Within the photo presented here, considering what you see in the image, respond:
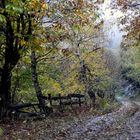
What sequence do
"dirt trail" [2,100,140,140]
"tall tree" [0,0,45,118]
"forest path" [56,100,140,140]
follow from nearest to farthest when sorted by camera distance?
"tall tree" [0,0,45,118], "forest path" [56,100,140,140], "dirt trail" [2,100,140,140]

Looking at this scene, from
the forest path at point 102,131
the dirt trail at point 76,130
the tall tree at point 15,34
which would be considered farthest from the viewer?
the dirt trail at point 76,130

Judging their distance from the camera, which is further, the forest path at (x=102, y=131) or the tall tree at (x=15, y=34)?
the forest path at (x=102, y=131)

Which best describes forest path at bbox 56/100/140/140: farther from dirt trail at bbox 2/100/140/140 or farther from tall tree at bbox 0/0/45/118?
tall tree at bbox 0/0/45/118

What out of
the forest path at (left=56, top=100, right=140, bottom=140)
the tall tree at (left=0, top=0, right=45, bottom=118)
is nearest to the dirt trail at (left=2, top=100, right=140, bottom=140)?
the forest path at (left=56, top=100, right=140, bottom=140)

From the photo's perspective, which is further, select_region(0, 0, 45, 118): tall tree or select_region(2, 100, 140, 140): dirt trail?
select_region(2, 100, 140, 140): dirt trail

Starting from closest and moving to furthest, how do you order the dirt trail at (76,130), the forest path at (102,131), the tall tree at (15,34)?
the tall tree at (15,34) → the forest path at (102,131) → the dirt trail at (76,130)

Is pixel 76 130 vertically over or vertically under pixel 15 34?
under

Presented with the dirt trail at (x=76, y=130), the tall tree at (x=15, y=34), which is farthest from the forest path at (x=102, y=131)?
the tall tree at (x=15, y=34)

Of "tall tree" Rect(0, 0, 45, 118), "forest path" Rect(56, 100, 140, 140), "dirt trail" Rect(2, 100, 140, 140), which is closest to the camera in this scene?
"tall tree" Rect(0, 0, 45, 118)

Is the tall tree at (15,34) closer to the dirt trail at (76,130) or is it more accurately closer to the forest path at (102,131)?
the dirt trail at (76,130)

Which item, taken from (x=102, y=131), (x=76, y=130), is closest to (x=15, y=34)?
(x=76, y=130)

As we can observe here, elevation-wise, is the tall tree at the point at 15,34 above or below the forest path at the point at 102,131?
above

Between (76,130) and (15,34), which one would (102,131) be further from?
(15,34)

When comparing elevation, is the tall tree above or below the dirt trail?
above
